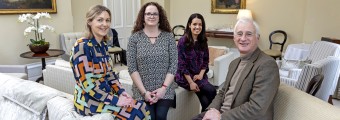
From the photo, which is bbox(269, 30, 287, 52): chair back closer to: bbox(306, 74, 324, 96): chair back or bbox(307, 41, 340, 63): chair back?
bbox(307, 41, 340, 63): chair back

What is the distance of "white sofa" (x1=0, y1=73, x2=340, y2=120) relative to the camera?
133cm

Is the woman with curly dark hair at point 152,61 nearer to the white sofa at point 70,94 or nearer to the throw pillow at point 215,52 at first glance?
the white sofa at point 70,94

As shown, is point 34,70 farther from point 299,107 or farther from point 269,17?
point 269,17

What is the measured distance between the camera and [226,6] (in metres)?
5.92

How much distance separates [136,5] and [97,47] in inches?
200

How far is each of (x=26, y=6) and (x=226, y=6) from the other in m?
3.96

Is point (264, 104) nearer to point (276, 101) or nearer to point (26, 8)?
point (276, 101)

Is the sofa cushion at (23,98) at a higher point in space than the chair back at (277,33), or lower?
lower

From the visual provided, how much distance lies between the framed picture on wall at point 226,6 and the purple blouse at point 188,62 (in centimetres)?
352

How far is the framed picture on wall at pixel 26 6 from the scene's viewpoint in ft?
13.5

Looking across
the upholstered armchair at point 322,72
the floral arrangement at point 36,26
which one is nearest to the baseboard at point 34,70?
the floral arrangement at point 36,26

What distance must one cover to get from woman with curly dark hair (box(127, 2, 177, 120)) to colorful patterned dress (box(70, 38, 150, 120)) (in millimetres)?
334

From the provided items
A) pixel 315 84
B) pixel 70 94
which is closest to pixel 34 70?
pixel 70 94

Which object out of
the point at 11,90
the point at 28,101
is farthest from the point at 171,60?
the point at 11,90
